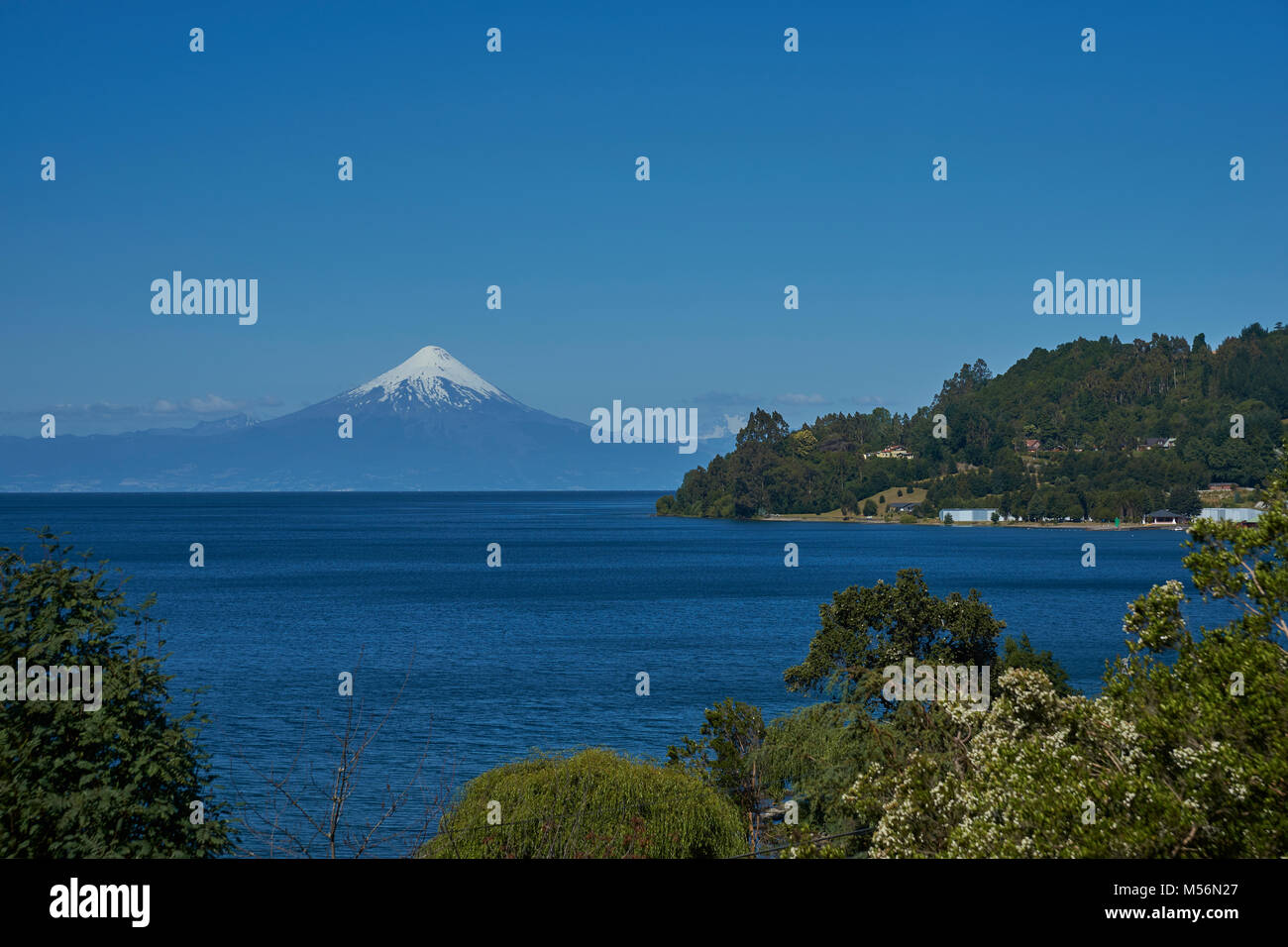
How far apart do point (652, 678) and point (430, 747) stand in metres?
18.2

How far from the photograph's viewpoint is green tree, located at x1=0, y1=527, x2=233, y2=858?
12.2 meters

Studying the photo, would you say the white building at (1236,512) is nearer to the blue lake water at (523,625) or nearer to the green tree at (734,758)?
the blue lake water at (523,625)

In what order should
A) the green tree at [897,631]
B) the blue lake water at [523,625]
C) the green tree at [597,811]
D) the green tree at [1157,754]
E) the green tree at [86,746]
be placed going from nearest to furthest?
the green tree at [1157,754]
the green tree at [86,746]
the green tree at [597,811]
the green tree at [897,631]
the blue lake water at [523,625]

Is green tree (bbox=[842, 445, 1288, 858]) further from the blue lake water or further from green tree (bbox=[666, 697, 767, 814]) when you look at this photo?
the blue lake water

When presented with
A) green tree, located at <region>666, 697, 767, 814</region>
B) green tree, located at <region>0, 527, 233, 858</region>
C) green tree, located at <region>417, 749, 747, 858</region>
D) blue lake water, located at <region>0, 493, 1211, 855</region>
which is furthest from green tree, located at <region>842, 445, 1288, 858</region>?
blue lake water, located at <region>0, 493, 1211, 855</region>

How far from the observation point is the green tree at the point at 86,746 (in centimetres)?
1222

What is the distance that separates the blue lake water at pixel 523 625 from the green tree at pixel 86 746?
12700 mm

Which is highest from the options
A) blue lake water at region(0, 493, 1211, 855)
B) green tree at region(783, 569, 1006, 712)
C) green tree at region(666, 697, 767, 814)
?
green tree at region(783, 569, 1006, 712)

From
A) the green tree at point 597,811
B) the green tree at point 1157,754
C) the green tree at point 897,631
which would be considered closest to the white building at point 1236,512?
the green tree at point 897,631

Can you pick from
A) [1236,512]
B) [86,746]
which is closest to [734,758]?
[86,746]

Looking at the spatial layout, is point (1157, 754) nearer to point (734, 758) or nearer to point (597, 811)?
point (597, 811)

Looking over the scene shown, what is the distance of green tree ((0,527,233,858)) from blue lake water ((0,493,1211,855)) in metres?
12.7
